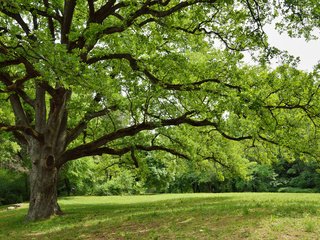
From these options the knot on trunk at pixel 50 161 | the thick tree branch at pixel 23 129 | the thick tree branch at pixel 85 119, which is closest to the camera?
the thick tree branch at pixel 23 129

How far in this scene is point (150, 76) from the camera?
14.0m

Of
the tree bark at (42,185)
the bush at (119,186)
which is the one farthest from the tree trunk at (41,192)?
the bush at (119,186)

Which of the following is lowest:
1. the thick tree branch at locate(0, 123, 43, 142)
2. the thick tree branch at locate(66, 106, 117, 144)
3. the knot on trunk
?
the knot on trunk

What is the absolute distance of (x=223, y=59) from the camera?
15.1 meters

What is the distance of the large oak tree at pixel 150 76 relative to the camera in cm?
1254

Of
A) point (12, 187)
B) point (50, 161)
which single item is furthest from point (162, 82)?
point (12, 187)

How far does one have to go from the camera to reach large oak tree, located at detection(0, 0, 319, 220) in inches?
494

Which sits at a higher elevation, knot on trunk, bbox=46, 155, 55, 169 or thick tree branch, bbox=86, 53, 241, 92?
thick tree branch, bbox=86, 53, 241, 92

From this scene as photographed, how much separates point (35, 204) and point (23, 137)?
444 centimetres

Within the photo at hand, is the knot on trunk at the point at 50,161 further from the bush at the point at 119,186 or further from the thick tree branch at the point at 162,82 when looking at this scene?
the bush at the point at 119,186

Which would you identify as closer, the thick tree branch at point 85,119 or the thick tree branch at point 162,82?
the thick tree branch at point 162,82

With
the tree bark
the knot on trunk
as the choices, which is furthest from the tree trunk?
the knot on trunk

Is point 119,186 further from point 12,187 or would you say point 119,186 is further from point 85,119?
point 85,119

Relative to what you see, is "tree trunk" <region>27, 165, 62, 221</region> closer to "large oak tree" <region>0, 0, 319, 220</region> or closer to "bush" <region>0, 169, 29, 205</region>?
"large oak tree" <region>0, 0, 319, 220</region>
